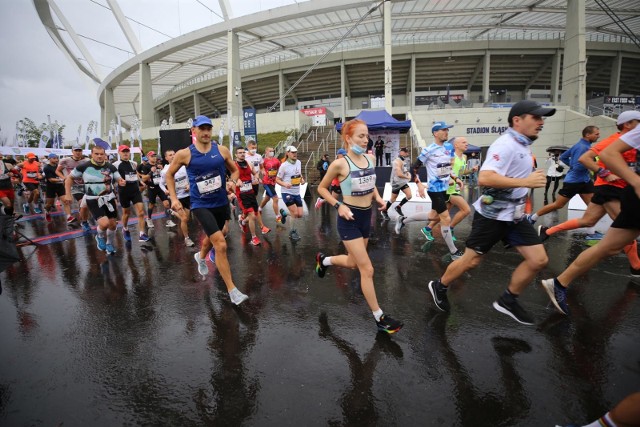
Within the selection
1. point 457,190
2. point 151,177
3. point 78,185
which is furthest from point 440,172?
point 78,185

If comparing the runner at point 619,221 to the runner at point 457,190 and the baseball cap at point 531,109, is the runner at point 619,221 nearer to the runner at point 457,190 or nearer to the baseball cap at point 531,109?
the baseball cap at point 531,109

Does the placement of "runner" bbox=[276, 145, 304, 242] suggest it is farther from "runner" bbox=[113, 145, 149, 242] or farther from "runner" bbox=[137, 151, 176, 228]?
"runner" bbox=[137, 151, 176, 228]

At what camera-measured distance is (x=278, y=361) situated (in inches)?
103

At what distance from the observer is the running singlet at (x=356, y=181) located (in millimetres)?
3117

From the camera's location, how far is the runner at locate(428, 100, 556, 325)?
2.69 m

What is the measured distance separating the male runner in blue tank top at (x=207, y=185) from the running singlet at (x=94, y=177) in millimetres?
2771

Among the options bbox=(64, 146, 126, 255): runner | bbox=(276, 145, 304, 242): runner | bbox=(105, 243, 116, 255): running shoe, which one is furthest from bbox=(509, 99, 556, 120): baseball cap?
bbox=(105, 243, 116, 255): running shoe

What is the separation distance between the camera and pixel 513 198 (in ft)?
9.14

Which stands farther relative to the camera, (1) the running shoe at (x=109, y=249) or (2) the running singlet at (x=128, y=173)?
(2) the running singlet at (x=128, y=173)

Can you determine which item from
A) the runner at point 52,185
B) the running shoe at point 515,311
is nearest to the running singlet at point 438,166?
the running shoe at point 515,311

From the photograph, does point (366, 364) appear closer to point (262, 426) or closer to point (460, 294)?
point (262, 426)

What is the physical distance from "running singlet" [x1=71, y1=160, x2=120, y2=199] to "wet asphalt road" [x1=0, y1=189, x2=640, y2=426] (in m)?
1.69

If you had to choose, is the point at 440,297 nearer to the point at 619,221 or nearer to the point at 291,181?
the point at 619,221

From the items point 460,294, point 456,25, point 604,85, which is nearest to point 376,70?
point 456,25
